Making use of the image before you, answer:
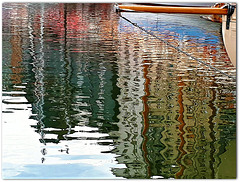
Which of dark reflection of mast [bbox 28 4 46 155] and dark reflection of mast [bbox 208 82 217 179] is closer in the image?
dark reflection of mast [bbox 208 82 217 179]

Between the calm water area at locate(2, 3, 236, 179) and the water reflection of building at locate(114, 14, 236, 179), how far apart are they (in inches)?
0.5

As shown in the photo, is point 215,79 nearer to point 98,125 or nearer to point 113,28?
point 98,125

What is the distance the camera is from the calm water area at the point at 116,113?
14.4ft

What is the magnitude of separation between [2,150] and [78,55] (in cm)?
629

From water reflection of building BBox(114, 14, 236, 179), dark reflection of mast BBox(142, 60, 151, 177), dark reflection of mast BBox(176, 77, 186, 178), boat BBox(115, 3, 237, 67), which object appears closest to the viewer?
dark reflection of mast BBox(176, 77, 186, 178)

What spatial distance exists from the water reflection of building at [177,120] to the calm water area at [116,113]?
12mm

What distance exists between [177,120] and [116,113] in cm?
77

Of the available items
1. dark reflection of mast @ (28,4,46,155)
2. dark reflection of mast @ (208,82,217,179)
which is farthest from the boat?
dark reflection of mast @ (28,4,46,155)

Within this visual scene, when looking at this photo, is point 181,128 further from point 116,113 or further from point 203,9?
point 203,9

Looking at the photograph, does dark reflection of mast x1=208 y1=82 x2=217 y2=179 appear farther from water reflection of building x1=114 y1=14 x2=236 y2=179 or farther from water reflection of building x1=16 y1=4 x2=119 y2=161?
water reflection of building x1=16 y1=4 x2=119 y2=161

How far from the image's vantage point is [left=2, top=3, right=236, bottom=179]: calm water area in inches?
172

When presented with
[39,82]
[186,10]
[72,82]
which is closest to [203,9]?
[186,10]

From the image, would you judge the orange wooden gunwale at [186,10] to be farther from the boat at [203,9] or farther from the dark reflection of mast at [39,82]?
the dark reflection of mast at [39,82]

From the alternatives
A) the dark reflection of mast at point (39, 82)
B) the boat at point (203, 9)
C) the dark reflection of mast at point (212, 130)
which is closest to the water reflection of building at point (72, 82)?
the dark reflection of mast at point (39, 82)
